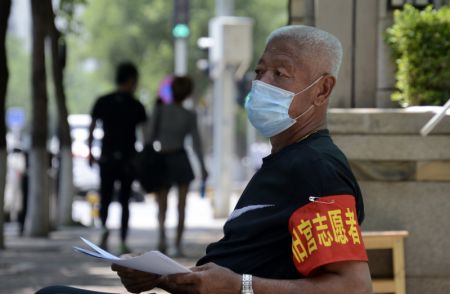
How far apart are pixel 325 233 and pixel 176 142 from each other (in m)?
9.53

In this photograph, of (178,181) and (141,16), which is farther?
(141,16)

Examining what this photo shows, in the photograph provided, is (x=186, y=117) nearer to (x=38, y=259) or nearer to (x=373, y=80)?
(x=38, y=259)

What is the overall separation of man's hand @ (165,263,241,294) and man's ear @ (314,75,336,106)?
2.08 ft

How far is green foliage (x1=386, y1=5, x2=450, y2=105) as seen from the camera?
7184 mm

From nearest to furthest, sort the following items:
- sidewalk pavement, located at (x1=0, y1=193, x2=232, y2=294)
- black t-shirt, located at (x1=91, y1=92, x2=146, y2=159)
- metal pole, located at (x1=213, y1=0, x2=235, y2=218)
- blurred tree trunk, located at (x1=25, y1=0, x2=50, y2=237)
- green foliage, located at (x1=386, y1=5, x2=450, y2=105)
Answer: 1. green foliage, located at (x1=386, y1=5, x2=450, y2=105)
2. sidewalk pavement, located at (x1=0, y1=193, x2=232, y2=294)
3. black t-shirt, located at (x1=91, y1=92, x2=146, y2=159)
4. blurred tree trunk, located at (x1=25, y1=0, x2=50, y2=237)
5. metal pole, located at (x1=213, y1=0, x2=235, y2=218)

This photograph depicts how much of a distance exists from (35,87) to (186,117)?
3.78 meters

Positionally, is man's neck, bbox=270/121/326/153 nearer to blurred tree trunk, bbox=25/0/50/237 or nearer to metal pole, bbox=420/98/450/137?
metal pole, bbox=420/98/450/137

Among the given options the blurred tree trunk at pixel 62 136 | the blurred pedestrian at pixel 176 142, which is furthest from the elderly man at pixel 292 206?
the blurred tree trunk at pixel 62 136

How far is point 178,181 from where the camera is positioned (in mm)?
12961

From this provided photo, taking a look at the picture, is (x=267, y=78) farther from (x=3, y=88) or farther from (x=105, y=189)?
(x=3, y=88)

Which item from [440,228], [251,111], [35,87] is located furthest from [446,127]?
[35,87]

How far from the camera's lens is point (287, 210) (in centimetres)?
382

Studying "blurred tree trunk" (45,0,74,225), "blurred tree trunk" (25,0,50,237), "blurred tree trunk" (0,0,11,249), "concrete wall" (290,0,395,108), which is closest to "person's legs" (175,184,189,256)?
"blurred tree trunk" (0,0,11,249)

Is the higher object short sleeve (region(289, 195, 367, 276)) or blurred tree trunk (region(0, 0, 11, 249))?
short sleeve (region(289, 195, 367, 276))
